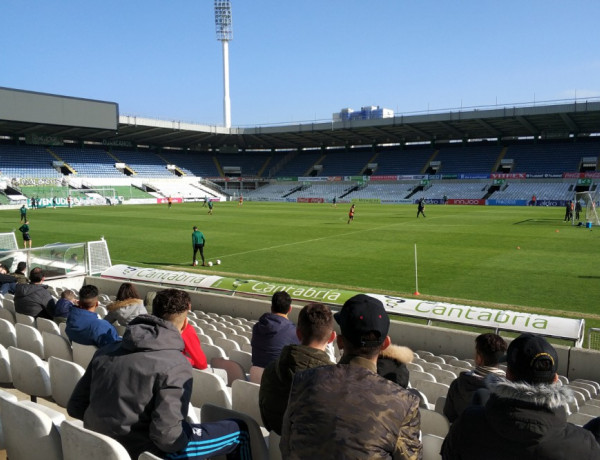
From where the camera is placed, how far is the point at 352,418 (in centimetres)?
214

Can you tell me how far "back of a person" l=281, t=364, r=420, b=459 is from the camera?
2131 mm

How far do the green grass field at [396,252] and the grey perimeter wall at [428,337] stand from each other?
477 cm

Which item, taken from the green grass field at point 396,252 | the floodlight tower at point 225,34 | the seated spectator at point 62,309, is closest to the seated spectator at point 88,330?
the seated spectator at point 62,309

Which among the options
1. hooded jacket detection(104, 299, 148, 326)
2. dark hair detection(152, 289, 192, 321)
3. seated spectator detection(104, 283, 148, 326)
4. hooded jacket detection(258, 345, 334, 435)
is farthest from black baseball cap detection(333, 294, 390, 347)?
hooded jacket detection(104, 299, 148, 326)

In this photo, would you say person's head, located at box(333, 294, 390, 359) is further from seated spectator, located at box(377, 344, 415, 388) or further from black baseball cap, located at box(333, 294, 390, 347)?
seated spectator, located at box(377, 344, 415, 388)

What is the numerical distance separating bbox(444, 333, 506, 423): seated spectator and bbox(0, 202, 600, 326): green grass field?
8868 millimetres

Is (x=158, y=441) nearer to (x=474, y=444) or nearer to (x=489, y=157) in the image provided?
(x=474, y=444)

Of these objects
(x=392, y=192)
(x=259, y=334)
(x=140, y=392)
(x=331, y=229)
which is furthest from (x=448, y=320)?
(x=392, y=192)

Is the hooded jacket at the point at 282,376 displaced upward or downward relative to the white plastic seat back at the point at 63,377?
upward

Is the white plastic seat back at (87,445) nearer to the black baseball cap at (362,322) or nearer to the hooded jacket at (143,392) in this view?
the hooded jacket at (143,392)

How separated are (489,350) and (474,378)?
0.55 m

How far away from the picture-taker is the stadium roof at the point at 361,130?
5931 centimetres

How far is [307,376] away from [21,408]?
2.05 m

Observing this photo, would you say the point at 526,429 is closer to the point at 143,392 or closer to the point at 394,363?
the point at 394,363
